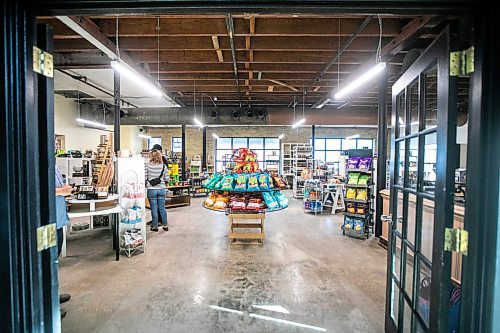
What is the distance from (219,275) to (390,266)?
219cm

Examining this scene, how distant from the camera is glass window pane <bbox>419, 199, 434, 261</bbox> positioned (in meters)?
1.70

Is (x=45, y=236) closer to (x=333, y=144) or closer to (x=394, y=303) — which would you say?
(x=394, y=303)

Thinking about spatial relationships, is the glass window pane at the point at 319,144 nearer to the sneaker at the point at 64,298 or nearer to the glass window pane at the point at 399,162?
the glass window pane at the point at 399,162

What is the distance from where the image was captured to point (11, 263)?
4.04ft

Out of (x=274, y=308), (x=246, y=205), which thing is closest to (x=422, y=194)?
(x=274, y=308)

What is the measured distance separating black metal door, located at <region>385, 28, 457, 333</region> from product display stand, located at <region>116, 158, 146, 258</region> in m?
3.62

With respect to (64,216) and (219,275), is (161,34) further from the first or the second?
(219,275)

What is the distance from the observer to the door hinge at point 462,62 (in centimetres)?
129

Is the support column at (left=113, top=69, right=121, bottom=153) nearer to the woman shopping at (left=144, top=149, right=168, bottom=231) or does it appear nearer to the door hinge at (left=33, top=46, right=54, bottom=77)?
the woman shopping at (left=144, top=149, right=168, bottom=231)

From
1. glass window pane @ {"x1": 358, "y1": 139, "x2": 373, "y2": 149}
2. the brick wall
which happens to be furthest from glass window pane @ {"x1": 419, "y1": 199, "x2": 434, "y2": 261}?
glass window pane @ {"x1": 358, "y1": 139, "x2": 373, "y2": 149}

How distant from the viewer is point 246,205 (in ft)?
14.3

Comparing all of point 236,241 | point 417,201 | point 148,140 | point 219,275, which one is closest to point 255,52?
point 236,241

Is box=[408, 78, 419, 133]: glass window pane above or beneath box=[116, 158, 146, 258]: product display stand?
above

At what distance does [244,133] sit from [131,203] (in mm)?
11999
